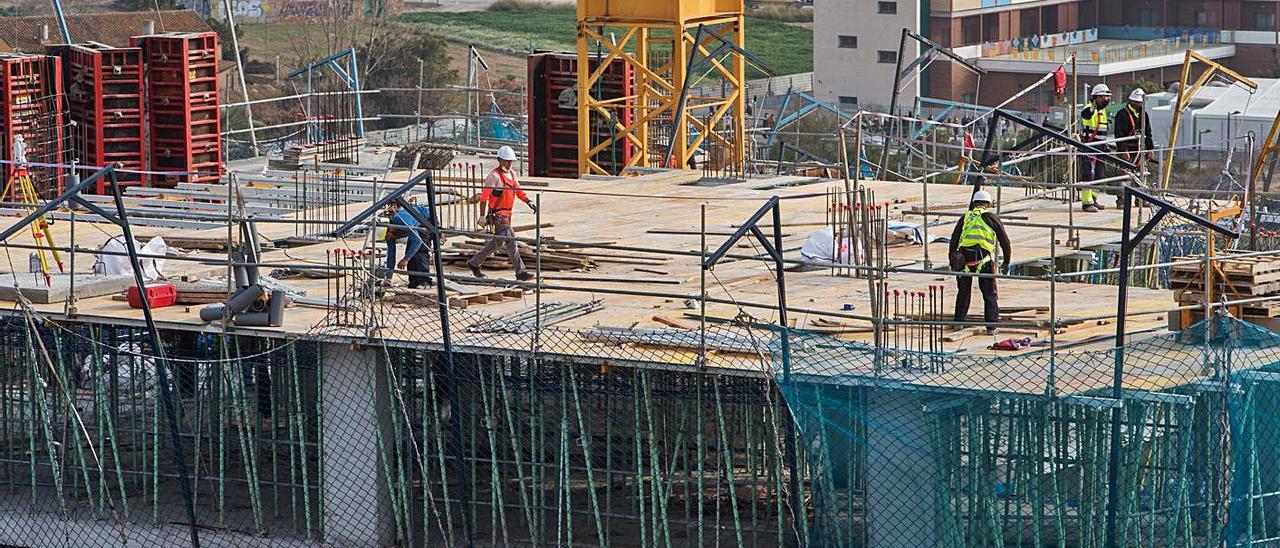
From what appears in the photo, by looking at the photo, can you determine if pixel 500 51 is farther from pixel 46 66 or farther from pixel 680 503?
pixel 680 503

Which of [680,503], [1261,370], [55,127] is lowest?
[680,503]

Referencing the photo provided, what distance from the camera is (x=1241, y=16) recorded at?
97000mm

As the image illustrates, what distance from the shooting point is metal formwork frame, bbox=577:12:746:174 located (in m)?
40.6

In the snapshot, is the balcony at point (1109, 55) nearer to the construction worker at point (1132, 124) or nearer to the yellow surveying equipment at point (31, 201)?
the construction worker at point (1132, 124)

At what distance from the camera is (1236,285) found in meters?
24.1

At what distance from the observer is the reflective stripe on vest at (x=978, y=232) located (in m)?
24.6

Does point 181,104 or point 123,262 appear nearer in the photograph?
point 123,262

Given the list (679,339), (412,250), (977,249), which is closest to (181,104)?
(412,250)

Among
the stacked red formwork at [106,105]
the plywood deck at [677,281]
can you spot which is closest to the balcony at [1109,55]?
the plywood deck at [677,281]

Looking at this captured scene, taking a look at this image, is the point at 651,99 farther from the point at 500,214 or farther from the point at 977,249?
the point at 977,249

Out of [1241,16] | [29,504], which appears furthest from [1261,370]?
[1241,16]

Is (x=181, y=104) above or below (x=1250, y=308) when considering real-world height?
above

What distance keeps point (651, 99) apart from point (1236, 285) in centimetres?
2082

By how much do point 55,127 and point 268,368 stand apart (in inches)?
512
